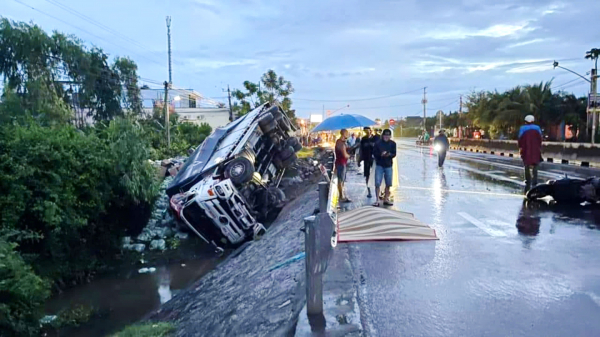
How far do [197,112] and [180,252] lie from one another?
52.7 m

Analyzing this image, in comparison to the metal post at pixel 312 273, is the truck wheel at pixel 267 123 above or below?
above

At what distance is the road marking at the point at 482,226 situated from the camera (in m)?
7.70

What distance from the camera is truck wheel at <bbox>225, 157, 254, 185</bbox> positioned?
1412 centimetres

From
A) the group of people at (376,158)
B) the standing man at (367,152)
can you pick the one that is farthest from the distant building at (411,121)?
the group of people at (376,158)

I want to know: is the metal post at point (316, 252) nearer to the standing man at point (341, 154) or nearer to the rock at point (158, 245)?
the standing man at point (341, 154)

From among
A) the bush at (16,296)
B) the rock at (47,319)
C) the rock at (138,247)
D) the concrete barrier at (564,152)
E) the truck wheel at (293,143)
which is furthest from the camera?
the concrete barrier at (564,152)

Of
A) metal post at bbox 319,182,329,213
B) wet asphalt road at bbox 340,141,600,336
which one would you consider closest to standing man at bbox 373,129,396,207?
wet asphalt road at bbox 340,141,600,336

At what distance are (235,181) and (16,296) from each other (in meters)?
7.32

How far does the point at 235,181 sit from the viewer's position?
555 inches

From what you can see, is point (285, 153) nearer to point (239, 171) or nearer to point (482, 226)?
point (239, 171)

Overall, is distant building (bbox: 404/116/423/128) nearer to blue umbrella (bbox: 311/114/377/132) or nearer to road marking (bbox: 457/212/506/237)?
blue umbrella (bbox: 311/114/377/132)

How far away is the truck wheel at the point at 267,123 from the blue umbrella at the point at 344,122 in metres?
6.46

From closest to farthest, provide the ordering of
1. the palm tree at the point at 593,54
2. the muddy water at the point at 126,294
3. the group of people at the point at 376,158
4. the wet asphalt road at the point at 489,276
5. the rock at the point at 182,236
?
the wet asphalt road at the point at 489,276 → the muddy water at the point at 126,294 → the group of people at the point at 376,158 → the rock at the point at 182,236 → the palm tree at the point at 593,54

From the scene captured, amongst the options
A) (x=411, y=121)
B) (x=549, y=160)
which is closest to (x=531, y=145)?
(x=549, y=160)
